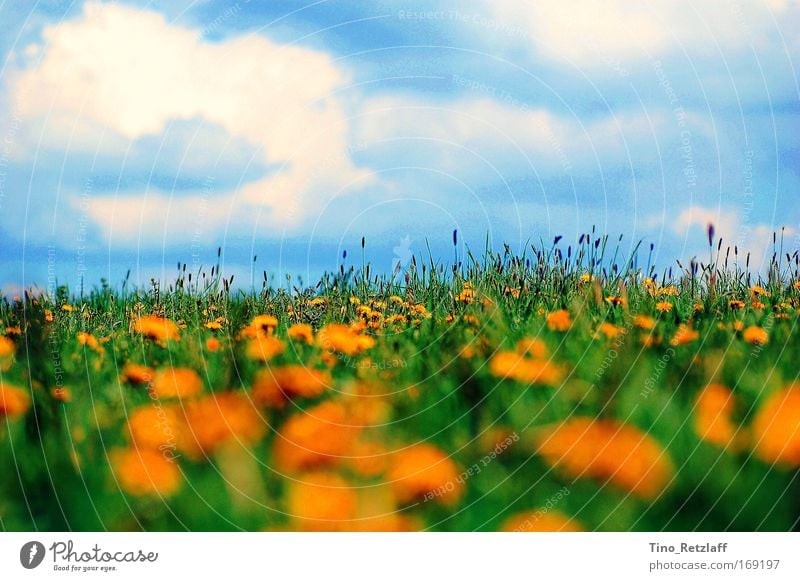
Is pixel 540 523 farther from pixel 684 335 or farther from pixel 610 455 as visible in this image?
pixel 684 335

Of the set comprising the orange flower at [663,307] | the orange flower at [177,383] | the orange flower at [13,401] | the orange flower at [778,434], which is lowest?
the orange flower at [778,434]

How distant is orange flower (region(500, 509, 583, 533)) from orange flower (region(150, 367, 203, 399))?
1.16m

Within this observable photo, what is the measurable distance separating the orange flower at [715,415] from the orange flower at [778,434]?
90 mm

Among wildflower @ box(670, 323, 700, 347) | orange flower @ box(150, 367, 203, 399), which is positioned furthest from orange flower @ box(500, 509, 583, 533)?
orange flower @ box(150, 367, 203, 399)

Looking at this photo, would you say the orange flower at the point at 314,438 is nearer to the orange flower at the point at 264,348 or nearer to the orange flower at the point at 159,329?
the orange flower at the point at 264,348

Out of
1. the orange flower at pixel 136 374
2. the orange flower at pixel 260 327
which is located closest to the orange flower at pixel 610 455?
the orange flower at pixel 260 327

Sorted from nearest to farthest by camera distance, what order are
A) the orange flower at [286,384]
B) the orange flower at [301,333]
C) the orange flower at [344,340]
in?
the orange flower at [286,384] < the orange flower at [344,340] < the orange flower at [301,333]

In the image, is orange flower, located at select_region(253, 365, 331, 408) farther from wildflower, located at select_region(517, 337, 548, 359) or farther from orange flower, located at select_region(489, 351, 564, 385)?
wildflower, located at select_region(517, 337, 548, 359)

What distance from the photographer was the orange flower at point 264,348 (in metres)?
3.01

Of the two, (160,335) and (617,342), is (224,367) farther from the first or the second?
(617,342)

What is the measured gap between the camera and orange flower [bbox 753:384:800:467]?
111 inches

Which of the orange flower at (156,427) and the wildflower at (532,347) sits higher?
the wildflower at (532,347)

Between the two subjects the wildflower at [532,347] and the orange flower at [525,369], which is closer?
the orange flower at [525,369]
